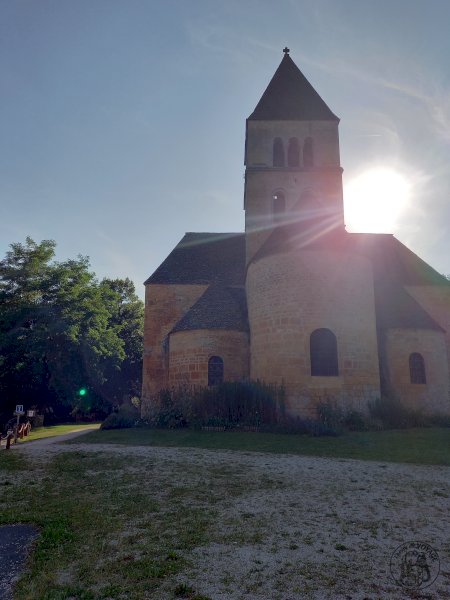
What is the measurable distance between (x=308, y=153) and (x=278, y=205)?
3.48 metres

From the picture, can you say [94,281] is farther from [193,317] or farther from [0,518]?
[0,518]

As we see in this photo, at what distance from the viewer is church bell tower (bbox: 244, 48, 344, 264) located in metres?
22.3

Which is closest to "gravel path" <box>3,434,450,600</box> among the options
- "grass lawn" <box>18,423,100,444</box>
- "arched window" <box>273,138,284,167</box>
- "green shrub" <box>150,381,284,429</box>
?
"green shrub" <box>150,381,284,429</box>

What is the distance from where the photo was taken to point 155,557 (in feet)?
12.9

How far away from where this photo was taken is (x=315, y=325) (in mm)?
15797

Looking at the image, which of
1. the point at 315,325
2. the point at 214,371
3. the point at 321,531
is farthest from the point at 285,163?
the point at 321,531

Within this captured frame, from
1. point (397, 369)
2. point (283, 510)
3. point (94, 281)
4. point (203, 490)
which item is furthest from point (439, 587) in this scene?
point (94, 281)

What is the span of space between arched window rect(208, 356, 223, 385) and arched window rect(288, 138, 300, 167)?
11.8 metres

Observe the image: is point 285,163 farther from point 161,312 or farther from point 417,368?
point 417,368

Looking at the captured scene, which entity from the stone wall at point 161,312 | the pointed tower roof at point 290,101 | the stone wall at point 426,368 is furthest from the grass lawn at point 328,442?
the pointed tower roof at point 290,101

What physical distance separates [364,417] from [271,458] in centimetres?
659

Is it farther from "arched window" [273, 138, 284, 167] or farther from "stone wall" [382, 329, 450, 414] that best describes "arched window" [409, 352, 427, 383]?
"arched window" [273, 138, 284, 167]

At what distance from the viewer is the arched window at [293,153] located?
22844 millimetres

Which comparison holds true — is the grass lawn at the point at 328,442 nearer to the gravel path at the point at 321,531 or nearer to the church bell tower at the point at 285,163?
the gravel path at the point at 321,531
